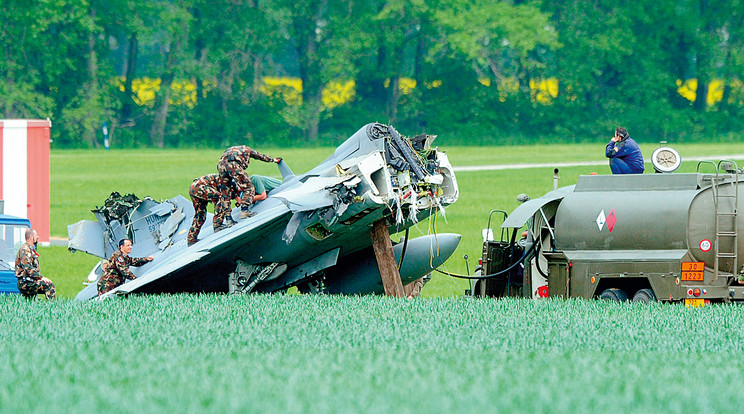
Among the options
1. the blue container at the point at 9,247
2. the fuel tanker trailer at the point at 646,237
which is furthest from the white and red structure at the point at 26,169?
the fuel tanker trailer at the point at 646,237

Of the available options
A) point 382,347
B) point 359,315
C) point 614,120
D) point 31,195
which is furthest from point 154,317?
point 614,120

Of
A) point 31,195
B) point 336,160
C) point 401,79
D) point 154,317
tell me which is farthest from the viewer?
point 401,79

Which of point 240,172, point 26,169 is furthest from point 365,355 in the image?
point 26,169

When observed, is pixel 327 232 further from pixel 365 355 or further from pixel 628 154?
pixel 365 355

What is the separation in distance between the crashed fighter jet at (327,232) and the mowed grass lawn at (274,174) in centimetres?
809

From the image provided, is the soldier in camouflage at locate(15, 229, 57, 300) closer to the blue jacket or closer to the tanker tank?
the tanker tank

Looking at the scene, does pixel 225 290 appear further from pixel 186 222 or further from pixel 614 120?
pixel 614 120

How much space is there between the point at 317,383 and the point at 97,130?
2947 inches

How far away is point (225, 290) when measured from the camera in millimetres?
22141

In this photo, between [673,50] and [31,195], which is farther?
[673,50]

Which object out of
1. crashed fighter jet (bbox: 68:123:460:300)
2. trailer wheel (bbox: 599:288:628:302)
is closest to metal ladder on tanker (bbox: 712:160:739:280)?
trailer wheel (bbox: 599:288:628:302)

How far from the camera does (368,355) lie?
38.4ft

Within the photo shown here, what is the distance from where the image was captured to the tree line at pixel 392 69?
80312 millimetres

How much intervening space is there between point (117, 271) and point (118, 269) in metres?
0.08
